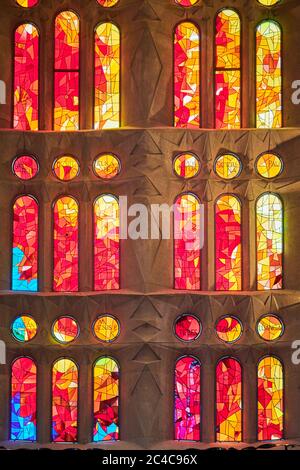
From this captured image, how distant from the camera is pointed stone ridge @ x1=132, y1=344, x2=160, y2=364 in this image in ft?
64.0

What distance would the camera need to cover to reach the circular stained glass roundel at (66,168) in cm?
2003

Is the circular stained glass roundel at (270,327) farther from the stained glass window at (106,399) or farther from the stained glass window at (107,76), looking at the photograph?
the stained glass window at (107,76)

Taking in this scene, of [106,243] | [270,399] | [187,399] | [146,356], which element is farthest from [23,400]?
[270,399]

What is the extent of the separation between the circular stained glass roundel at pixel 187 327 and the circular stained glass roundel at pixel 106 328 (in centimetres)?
108

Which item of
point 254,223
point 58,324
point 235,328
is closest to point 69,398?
point 58,324

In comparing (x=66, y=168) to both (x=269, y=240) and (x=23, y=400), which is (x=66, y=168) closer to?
(x=269, y=240)

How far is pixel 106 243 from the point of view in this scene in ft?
65.6

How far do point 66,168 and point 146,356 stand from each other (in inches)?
144

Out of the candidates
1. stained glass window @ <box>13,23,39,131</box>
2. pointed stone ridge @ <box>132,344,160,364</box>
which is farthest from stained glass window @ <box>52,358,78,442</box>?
stained glass window @ <box>13,23,39,131</box>

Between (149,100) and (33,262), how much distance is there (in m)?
3.56

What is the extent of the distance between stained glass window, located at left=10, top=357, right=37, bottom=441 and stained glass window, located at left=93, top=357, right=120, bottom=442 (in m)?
1.10

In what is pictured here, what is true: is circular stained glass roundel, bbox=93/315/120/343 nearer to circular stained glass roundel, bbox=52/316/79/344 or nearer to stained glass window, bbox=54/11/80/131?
circular stained glass roundel, bbox=52/316/79/344

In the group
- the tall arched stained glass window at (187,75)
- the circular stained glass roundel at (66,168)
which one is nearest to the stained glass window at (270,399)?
the tall arched stained glass window at (187,75)

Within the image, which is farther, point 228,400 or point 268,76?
point 268,76
